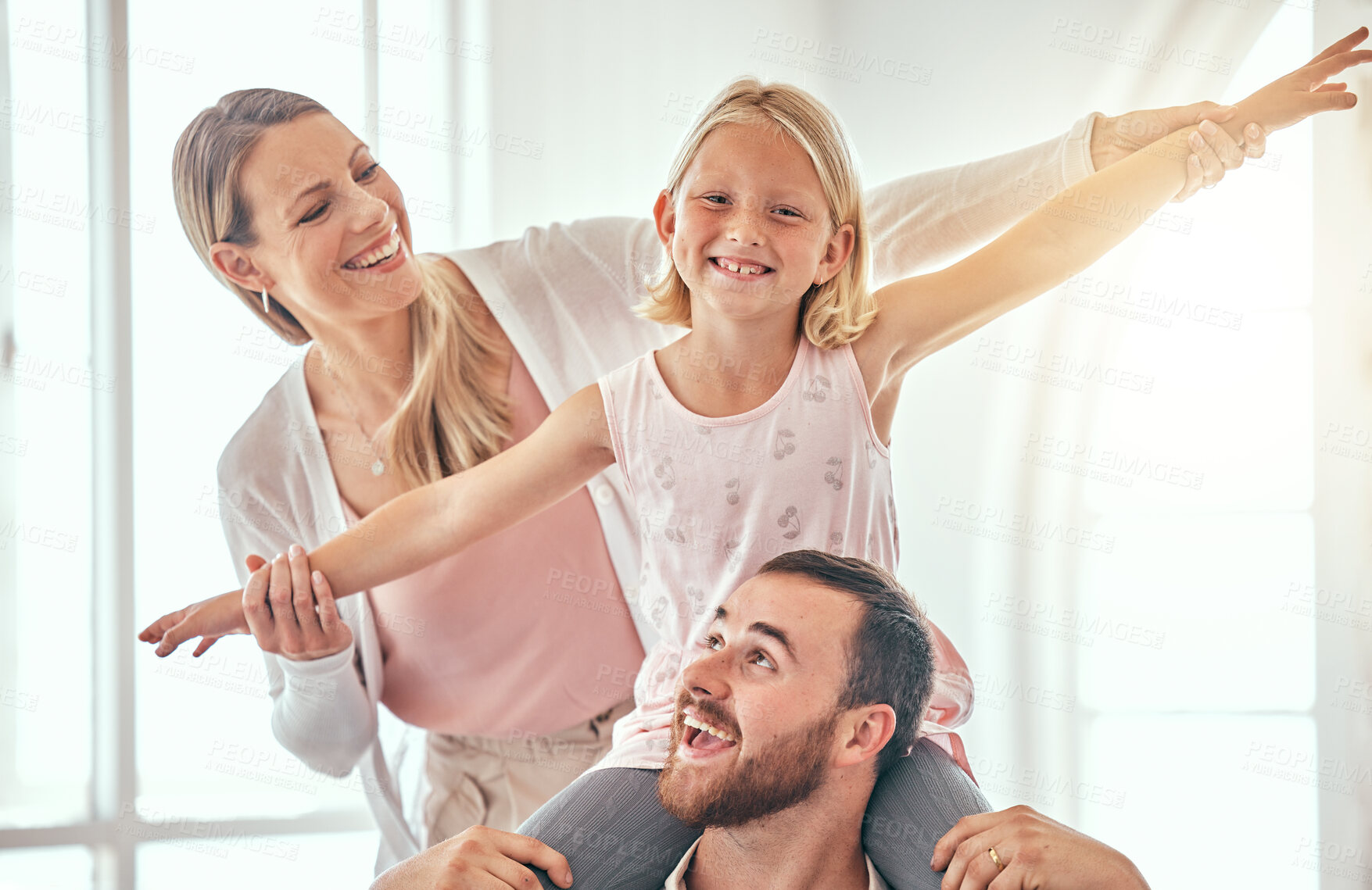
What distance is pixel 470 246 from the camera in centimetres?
188

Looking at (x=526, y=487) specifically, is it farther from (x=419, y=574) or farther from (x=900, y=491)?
(x=900, y=491)

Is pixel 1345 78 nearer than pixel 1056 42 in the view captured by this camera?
Yes

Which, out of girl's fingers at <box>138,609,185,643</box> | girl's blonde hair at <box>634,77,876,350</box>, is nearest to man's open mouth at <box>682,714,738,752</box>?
girl's blonde hair at <box>634,77,876,350</box>

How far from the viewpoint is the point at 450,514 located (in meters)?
1.29

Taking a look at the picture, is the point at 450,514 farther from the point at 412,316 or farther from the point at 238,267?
the point at 238,267

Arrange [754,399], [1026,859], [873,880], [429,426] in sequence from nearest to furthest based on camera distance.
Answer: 1. [1026,859]
2. [873,880]
3. [754,399]
4. [429,426]

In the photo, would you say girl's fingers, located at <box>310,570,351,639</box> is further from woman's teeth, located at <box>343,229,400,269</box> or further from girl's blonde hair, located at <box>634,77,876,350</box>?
girl's blonde hair, located at <box>634,77,876,350</box>

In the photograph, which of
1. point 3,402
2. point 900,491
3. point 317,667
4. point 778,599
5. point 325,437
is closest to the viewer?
point 778,599

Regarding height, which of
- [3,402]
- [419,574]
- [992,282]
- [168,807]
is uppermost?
[992,282]

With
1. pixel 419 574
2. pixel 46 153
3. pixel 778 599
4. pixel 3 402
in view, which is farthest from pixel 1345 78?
pixel 3 402

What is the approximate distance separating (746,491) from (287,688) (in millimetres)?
840

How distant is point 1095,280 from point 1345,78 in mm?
470

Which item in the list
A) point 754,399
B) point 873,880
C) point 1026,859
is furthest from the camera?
point 754,399

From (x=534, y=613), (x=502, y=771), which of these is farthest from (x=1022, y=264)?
(x=502, y=771)
